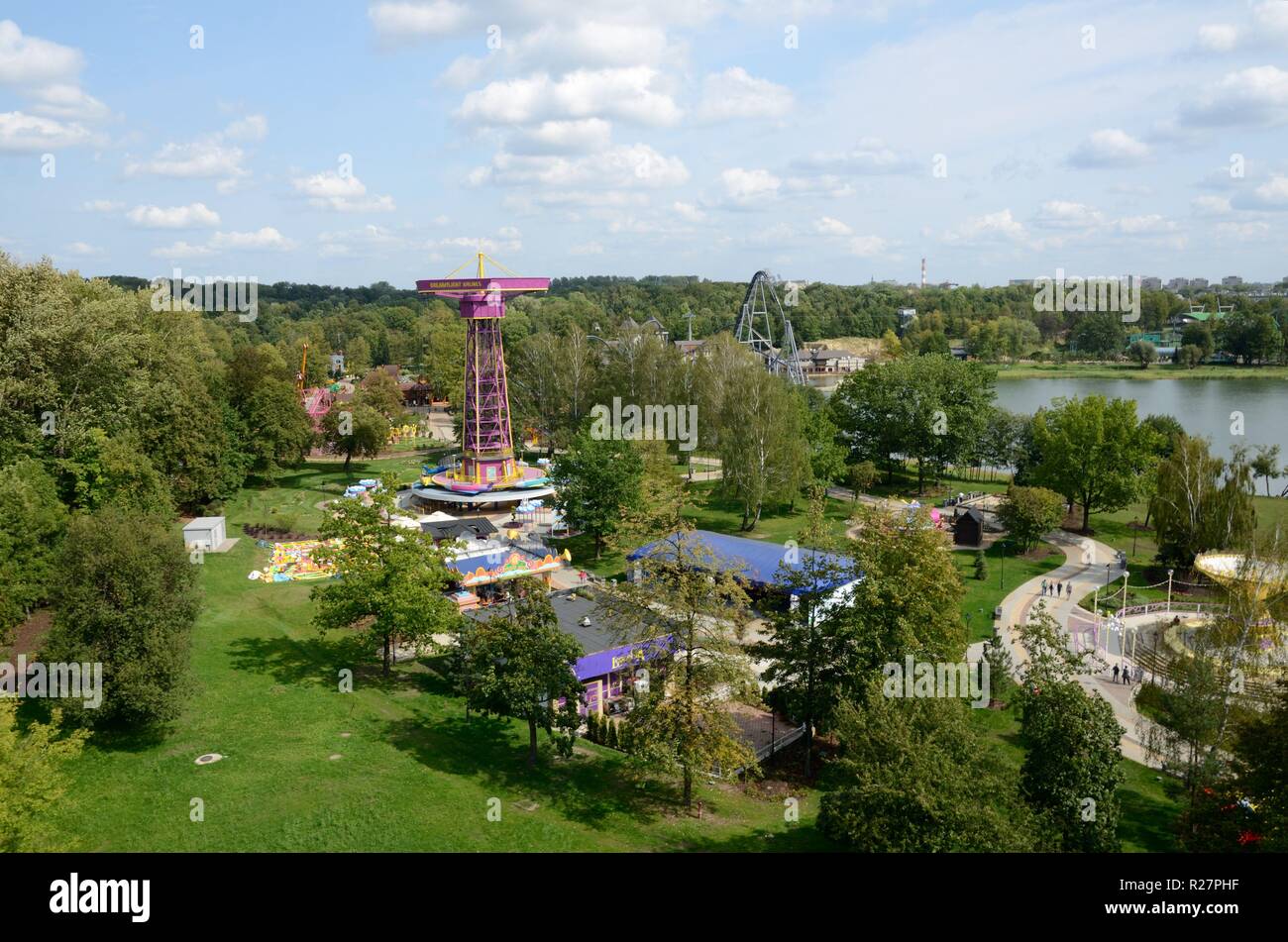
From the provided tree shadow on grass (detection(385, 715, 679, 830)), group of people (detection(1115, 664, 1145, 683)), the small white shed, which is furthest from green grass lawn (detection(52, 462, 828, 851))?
group of people (detection(1115, 664, 1145, 683))

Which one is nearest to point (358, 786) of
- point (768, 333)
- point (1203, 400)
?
point (768, 333)

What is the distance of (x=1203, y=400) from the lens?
82.6 meters

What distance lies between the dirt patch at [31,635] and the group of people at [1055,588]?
105ft

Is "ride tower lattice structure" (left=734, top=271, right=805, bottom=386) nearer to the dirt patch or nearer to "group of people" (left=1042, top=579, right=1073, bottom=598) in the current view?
"group of people" (left=1042, top=579, right=1073, bottom=598)

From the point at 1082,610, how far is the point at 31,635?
3354 centimetres

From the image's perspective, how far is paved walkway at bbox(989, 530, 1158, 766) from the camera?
23.3 metres

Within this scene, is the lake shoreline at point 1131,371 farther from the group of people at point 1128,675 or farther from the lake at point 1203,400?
the group of people at point 1128,675

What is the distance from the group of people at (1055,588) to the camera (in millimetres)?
32188

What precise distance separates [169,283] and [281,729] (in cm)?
4799

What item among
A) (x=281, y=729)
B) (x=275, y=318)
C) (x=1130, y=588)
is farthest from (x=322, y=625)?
(x=275, y=318)

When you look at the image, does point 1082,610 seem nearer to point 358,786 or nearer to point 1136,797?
point 1136,797

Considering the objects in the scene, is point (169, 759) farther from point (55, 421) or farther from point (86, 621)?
point (55, 421)

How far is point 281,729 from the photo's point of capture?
20922 millimetres

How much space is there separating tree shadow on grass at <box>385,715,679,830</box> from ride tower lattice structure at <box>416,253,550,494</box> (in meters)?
24.1
